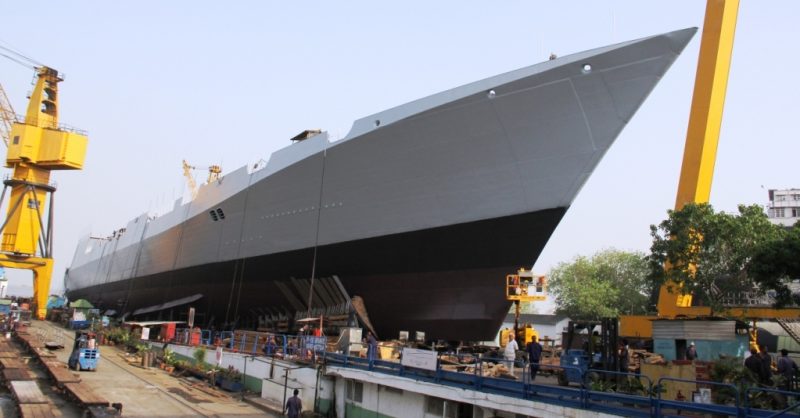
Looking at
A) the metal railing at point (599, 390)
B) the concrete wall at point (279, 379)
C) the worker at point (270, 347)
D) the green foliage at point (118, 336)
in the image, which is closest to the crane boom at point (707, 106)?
the metal railing at point (599, 390)

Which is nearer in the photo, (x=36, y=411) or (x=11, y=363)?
(x=36, y=411)

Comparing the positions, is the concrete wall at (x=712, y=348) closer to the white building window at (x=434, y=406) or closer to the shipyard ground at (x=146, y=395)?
the white building window at (x=434, y=406)

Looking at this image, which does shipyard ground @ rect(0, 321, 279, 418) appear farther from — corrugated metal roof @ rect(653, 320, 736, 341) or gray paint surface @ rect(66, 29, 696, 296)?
corrugated metal roof @ rect(653, 320, 736, 341)

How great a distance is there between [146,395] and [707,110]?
20704 millimetres

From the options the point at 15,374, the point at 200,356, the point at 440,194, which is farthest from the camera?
the point at 200,356

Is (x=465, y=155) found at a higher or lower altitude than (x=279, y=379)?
higher

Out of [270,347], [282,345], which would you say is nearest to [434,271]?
[282,345]

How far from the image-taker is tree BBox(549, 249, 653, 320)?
44500 mm

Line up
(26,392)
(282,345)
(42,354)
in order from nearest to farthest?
(26,392) < (282,345) < (42,354)

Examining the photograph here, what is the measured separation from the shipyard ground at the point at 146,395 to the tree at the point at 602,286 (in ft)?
118

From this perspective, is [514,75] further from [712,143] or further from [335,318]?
[712,143]

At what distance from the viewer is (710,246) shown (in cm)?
1588

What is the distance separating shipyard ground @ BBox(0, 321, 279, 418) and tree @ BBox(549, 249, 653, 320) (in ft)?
118

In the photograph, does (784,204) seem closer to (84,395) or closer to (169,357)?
(169,357)
